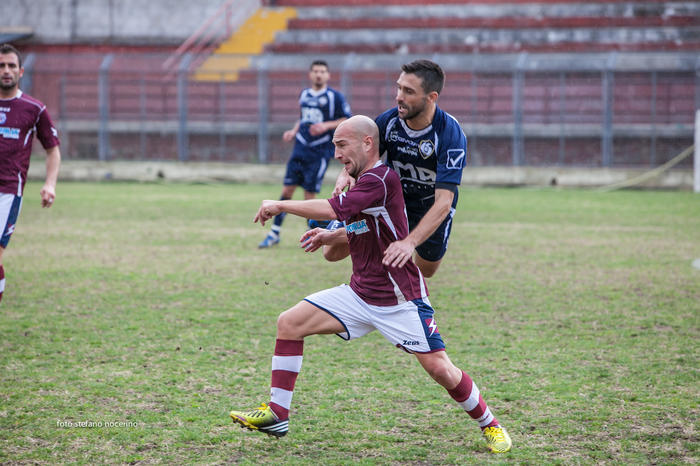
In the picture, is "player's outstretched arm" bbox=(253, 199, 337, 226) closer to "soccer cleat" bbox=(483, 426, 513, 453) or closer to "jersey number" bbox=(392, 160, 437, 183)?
"jersey number" bbox=(392, 160, 437, 183)

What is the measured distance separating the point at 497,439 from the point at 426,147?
179cm

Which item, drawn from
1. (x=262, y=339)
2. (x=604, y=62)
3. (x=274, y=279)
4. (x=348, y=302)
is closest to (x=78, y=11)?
(x=604, y=62)

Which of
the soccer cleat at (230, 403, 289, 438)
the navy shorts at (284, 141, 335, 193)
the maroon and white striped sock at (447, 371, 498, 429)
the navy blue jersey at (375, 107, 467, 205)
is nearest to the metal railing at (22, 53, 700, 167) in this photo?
the navy shorts at (284, 141, 335, 193)

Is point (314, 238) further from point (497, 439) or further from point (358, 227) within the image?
point (497, 439)

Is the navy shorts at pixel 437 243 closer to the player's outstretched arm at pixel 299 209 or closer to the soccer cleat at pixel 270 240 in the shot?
the player's outstretched arm at pixel 299 209

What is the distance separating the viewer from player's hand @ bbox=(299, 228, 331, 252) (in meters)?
4.23

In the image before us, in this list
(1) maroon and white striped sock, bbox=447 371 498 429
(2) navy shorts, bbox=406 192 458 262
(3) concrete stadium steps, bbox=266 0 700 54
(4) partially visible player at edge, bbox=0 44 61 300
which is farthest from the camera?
(3) concrete stadium steps, bbox=266 0 700 54

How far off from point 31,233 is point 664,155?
A: 1677 cm

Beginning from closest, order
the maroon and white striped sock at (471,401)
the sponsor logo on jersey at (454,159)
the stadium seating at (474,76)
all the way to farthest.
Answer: the maroon and white striped sock at (471,401)
the sponsor logo on jersey at (454,159)
the stadium seating at (474,76)

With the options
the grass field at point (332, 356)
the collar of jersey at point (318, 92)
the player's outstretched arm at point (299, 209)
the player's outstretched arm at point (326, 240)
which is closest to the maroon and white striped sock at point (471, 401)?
the grass field at point (332, 356)

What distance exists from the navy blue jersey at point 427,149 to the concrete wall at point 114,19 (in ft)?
87.6

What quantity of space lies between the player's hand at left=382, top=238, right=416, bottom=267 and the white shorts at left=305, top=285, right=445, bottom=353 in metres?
0.29

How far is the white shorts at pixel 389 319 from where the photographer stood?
4188mm

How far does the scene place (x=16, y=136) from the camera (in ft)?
21.5
